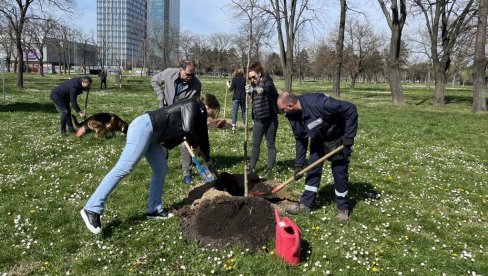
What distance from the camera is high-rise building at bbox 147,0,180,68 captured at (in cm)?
6538

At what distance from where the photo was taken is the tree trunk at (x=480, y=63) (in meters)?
19.6

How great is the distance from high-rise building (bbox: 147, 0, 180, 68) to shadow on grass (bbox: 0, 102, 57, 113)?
4417cm

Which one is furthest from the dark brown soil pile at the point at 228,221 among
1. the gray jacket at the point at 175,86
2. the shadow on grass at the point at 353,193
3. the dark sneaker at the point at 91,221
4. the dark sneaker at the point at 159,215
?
the gray jacket at the point at 175,86

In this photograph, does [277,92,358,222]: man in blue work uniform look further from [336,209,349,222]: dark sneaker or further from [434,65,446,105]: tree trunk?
[434,65,446,105]: tree trunk

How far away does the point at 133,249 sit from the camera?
460 centimetres

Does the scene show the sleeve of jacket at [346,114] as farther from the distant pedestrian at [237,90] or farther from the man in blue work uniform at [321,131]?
the distant pedestrian at [237,90]

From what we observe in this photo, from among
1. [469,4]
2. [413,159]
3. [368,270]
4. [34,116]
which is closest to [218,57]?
[469,4]

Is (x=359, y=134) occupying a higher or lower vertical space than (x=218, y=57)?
lower

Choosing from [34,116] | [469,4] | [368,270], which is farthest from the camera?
[469,4]

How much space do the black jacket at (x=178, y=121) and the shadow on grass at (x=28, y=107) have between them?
43.1ft

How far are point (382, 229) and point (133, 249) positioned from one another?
3.49 metres

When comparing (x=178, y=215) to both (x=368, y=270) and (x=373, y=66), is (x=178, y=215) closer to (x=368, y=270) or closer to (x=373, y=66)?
(x=368, y=270)

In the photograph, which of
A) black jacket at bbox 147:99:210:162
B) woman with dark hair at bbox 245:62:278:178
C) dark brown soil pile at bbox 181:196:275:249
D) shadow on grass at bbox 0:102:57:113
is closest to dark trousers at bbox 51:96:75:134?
shadow on grass at bbox 0:102:57:113

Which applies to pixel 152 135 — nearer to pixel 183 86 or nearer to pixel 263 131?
pixel 183 86
